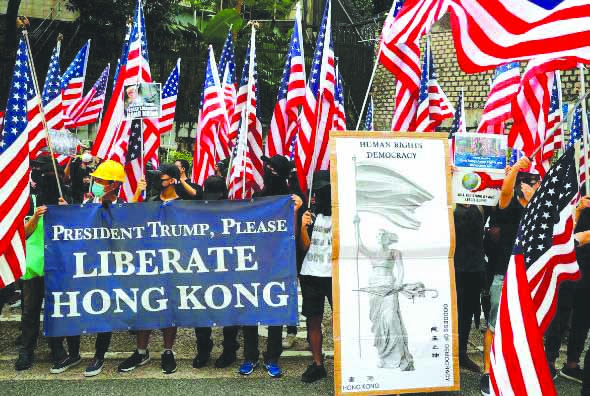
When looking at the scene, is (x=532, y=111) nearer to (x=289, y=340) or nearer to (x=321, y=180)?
(x=321, y=180)

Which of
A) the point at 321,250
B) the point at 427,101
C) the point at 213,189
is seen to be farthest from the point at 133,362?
the point at 427,101

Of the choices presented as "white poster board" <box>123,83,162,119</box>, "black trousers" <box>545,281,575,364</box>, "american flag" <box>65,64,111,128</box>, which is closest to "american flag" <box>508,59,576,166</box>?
"black trousers" <box>545,281,575,364</box>

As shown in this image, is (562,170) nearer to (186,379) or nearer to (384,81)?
(186,379)

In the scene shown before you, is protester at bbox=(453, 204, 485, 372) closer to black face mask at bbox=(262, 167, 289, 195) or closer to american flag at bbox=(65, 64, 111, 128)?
black face mask at bbox=(262, 167, 289, 195)

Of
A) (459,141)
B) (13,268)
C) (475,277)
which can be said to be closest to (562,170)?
(459,141)

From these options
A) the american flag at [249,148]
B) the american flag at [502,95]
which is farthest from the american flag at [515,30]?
the american flag at [249,148]

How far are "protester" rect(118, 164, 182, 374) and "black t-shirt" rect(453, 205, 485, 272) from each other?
2.81 m

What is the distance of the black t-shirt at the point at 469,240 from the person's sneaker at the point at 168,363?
9.36 feet

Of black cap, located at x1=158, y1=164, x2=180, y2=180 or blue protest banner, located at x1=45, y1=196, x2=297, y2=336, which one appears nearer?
blue protest banner, located at x1=45, y1=196, x2=297, y2=336

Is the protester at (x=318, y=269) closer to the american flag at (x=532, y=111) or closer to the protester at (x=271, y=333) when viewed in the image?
the protester at (x=271, y=333)

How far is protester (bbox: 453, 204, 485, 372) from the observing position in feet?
20.1

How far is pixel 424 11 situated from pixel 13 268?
4428mm

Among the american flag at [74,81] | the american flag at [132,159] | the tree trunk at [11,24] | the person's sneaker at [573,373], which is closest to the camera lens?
the person's sneaker at [573,373]

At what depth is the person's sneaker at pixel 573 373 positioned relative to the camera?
5.87 metres
